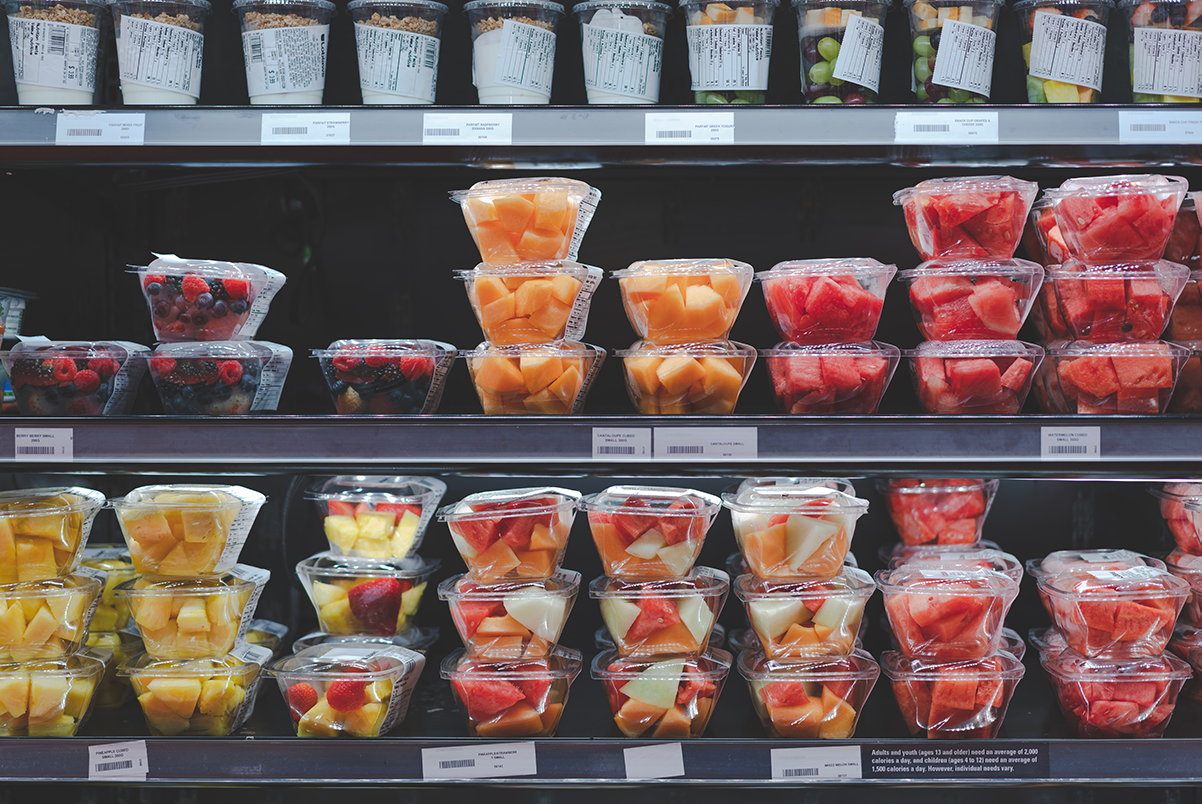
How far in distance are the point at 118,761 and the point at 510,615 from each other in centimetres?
61

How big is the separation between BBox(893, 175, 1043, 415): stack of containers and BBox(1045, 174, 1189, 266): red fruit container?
0.07m

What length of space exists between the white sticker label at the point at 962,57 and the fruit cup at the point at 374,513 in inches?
44.3

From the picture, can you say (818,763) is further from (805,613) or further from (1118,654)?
(1118,654)

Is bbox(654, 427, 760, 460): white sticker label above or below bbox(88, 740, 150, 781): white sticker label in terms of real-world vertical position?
above

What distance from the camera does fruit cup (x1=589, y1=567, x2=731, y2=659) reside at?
1314 millimetres

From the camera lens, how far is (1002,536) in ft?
5.79

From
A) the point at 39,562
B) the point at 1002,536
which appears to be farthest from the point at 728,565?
the point at 39,562

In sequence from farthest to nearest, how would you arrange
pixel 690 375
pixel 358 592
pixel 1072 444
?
pixel 358 592 → pixel 690 375 → pixel 1072 444

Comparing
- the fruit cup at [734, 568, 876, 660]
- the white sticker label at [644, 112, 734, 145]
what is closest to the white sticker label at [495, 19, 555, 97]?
the white sticker label at [644, 112, 734, 145]

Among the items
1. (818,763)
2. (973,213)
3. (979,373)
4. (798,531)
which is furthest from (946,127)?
(818,763)

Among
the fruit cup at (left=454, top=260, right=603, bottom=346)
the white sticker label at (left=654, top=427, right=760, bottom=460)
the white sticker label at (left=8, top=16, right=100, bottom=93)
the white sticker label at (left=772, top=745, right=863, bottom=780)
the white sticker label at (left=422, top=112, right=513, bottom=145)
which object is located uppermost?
the white sticker label at (left=8, top=16, right=100, bottom=93)

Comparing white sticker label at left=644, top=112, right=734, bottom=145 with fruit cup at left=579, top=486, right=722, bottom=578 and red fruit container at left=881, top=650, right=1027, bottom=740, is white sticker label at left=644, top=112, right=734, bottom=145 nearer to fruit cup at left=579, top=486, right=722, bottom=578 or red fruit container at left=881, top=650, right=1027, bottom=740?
fruit cup at left=579, top=486, right=722, bottom=578

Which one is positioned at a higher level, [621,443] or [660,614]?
[621,443]

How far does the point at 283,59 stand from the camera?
132 cm
